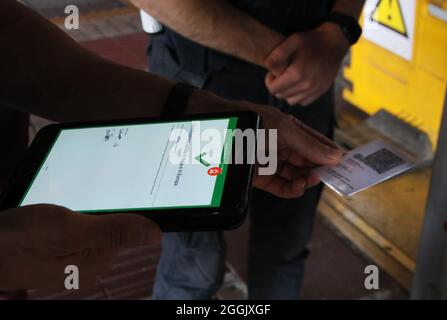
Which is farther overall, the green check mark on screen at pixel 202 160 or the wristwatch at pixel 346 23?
the wristwatch at pixel 346 23

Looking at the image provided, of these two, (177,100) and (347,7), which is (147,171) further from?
(347,7)

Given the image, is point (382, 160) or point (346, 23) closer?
point (382, 160)

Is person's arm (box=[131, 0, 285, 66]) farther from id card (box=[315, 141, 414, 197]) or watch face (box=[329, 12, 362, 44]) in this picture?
id card (box=[315, 141, 414, 197])

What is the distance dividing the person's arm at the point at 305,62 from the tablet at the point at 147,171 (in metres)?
0.37

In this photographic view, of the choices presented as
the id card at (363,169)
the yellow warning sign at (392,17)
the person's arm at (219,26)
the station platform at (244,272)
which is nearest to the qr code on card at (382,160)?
the id card at (363,169)

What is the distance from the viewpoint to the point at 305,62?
1147 mm

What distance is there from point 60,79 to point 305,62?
51 centimetres

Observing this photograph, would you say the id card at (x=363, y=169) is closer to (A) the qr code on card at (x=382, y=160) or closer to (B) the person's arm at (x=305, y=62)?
(A) the qr code on card at (x=382, y=160)

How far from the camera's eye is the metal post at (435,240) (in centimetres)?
118

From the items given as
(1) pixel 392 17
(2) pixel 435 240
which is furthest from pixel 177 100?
(1) pixel 392 17

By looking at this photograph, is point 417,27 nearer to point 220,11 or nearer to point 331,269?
point 331,269

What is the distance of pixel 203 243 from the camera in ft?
4.39
